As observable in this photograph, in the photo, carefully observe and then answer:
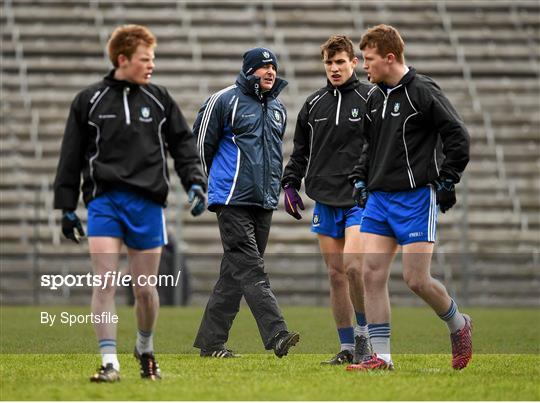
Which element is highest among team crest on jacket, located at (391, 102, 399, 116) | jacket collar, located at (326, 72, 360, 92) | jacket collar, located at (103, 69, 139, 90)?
jacket collar, located at (326, 72, 360, 92)

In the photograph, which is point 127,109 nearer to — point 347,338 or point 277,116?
point 277,116

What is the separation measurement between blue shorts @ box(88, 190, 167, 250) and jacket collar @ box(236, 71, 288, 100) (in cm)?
213

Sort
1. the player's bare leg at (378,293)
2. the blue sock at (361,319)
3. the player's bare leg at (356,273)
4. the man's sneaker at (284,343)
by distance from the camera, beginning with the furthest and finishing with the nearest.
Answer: the blue sock at (361,319) < the player's bare leg at (356,273) < the man's sneaker at (284,343) < the player's bare leg at (378,293)

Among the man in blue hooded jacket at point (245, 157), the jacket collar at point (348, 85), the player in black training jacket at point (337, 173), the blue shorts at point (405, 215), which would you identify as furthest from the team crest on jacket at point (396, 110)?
the man in blue hooded jacket at point (245, 157)

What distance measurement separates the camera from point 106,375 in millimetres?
6840

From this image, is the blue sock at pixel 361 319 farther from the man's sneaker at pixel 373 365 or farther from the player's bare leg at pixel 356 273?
the man's sneaker at pixel 373 365

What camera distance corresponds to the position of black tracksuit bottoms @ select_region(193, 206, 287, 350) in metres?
8.48

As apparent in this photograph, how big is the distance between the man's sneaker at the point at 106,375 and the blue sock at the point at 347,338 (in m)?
2.22

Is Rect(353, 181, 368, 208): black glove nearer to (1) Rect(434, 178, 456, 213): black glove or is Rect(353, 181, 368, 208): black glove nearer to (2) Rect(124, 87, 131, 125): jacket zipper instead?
(1) Rect(434, 178, 456, 213): black glove

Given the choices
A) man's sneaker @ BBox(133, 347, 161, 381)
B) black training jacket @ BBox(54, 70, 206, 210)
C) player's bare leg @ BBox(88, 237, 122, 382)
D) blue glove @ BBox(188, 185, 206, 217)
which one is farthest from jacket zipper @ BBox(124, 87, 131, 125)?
man's sneaker @ BBox(133, 347, 161, 381)

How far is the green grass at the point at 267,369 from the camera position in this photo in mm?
6473

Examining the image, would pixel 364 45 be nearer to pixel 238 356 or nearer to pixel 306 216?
pixel 238 356

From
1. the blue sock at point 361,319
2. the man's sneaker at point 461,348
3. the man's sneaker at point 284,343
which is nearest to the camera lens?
the man's sneaker at point 461,348

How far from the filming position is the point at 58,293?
1828 cm
